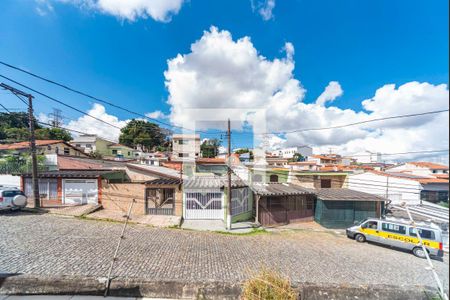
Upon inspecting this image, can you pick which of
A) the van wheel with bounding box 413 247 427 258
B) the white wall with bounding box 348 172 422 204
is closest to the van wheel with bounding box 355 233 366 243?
the van wheel with bounding box 413 247 427 258

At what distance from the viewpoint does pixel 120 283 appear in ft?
10.8

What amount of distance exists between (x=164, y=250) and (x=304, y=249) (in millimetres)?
6835

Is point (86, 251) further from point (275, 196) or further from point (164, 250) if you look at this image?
point (275, 196)

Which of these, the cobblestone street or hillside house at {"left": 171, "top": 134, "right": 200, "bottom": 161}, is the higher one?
hillside house at {"left": 171, "top": 134, "right": 200, "bottom": 161}

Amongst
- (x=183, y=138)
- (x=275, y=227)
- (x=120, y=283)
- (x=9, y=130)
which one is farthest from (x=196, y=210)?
(x=9, y=130)

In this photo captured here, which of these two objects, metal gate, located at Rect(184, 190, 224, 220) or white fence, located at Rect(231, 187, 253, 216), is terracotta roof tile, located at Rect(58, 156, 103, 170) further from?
white fence, located at Rect(231, 187, 253, 216)

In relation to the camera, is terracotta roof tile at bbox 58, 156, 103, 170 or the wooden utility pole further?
terracotta roof tile at bbox 58, 156, 103, 170

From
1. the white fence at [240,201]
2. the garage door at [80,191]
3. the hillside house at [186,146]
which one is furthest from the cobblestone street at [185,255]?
the hillside house at [186,146]

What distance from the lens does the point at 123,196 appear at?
1245 cm

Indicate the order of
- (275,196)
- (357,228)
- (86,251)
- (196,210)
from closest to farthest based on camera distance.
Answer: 1. (86,251)
2. (357,228)
3. (196,210)
4. (275,196)

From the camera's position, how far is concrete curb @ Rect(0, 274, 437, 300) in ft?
10.6

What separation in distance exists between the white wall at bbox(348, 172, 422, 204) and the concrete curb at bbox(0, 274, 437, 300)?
502 inches

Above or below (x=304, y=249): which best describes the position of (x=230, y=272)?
above

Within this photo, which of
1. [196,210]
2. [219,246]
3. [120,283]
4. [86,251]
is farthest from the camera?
[196,210]
